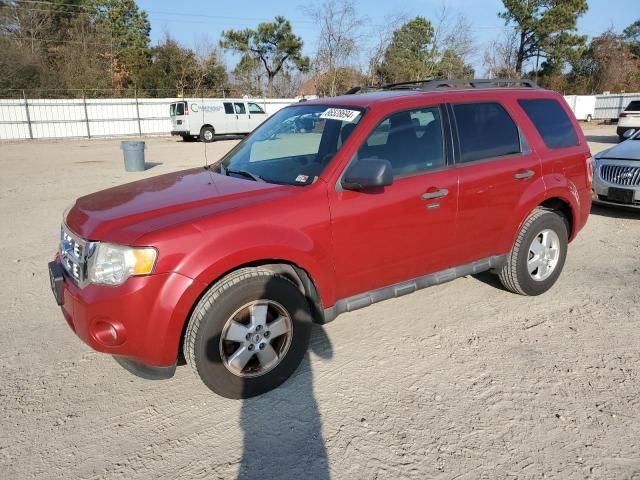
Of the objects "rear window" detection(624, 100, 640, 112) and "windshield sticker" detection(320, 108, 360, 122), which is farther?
"rear window" detection(624, 100, 640, 112)

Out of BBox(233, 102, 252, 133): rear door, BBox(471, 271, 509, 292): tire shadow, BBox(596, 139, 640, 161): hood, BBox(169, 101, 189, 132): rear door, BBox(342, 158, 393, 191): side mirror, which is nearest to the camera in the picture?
BBox(342, 158, 393, 191): side mirror

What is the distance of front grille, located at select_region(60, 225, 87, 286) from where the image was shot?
114 inches

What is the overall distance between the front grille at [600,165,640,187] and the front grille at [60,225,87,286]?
7.66 metres

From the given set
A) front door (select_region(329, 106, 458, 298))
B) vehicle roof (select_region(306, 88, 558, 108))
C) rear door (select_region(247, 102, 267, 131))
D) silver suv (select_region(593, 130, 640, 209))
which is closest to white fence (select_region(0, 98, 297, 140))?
rear door (select_region(247, 102, 267, 131))

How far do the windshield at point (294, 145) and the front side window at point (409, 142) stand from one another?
0.66 feet

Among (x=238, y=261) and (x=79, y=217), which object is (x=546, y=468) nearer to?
(x=238, y=261)

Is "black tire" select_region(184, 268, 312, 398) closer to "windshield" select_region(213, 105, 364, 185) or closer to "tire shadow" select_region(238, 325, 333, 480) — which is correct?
"tire shadow" select_region(238, 325, 333, 480)

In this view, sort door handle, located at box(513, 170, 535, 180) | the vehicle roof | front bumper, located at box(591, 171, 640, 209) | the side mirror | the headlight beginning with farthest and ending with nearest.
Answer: front bumper, located at box(591, 171, 640, 209) → door handle, located at box(513, 170, 535, 180) → the vehicle roof → the side mirror → the headlight

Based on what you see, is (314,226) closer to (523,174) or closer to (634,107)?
(523,174)

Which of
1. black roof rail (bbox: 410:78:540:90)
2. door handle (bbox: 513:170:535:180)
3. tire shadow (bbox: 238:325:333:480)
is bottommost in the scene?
tire shadow (bbox: 238:325:333:480)

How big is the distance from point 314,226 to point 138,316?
1.19 m

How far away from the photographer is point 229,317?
2.94 meters

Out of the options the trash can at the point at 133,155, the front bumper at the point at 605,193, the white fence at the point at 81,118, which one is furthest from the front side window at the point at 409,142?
the white fence at the point at 81,118

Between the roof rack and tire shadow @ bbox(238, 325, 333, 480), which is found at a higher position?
the roof rack
